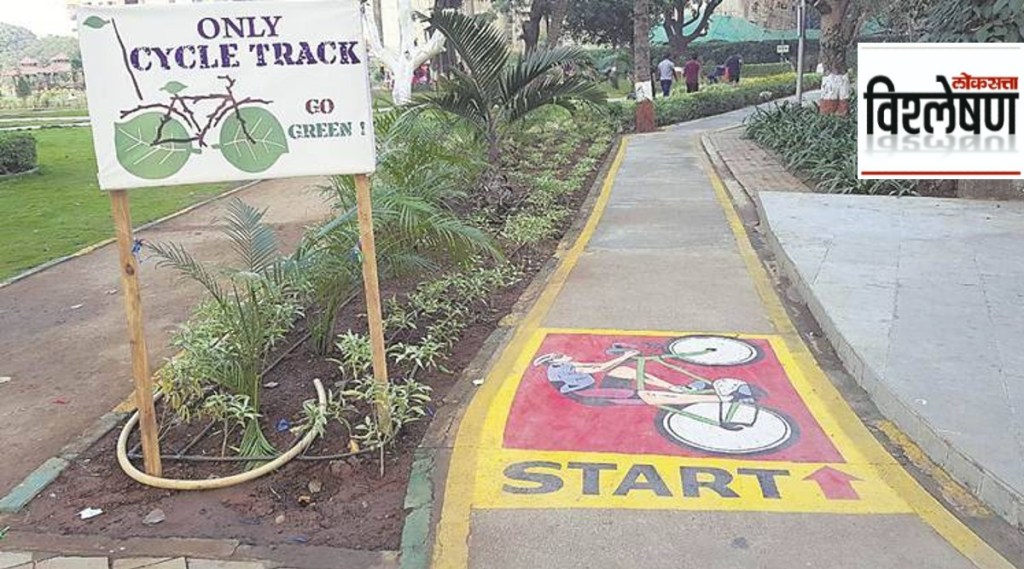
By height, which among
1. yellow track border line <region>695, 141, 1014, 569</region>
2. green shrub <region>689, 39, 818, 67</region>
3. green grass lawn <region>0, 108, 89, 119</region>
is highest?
green shrub <region>689, 39, 818, 67</region>

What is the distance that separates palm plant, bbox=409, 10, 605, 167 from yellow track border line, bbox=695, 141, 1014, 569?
100 inches

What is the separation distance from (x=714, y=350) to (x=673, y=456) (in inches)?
56.2

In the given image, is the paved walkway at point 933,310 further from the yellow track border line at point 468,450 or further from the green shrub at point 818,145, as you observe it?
the yellow track border line at point 468,450

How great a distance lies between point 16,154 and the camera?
15.0 meters

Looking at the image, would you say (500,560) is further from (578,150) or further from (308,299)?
(578,150)

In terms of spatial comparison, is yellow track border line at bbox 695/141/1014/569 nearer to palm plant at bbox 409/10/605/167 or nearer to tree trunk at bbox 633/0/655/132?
palm plant at bbox 409/10/605/167

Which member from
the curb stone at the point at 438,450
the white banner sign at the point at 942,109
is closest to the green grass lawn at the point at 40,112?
the white banner sign at the point at 942,109

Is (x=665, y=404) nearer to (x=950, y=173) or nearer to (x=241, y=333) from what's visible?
(x=241, y=333)

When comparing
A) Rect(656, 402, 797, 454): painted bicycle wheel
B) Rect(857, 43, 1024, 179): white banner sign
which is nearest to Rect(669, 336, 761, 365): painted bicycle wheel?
Rect(656, 402, 797, 454): painted bicycle wheel

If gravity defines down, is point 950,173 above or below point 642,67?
below

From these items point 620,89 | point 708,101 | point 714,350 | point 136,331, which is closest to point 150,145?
point 136,331

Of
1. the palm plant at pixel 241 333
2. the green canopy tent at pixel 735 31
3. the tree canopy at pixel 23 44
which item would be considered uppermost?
the tree canopy at pixel 23 44

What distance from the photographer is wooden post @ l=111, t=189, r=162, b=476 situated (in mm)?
3596

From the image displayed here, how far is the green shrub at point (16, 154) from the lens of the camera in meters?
→ 14.8
